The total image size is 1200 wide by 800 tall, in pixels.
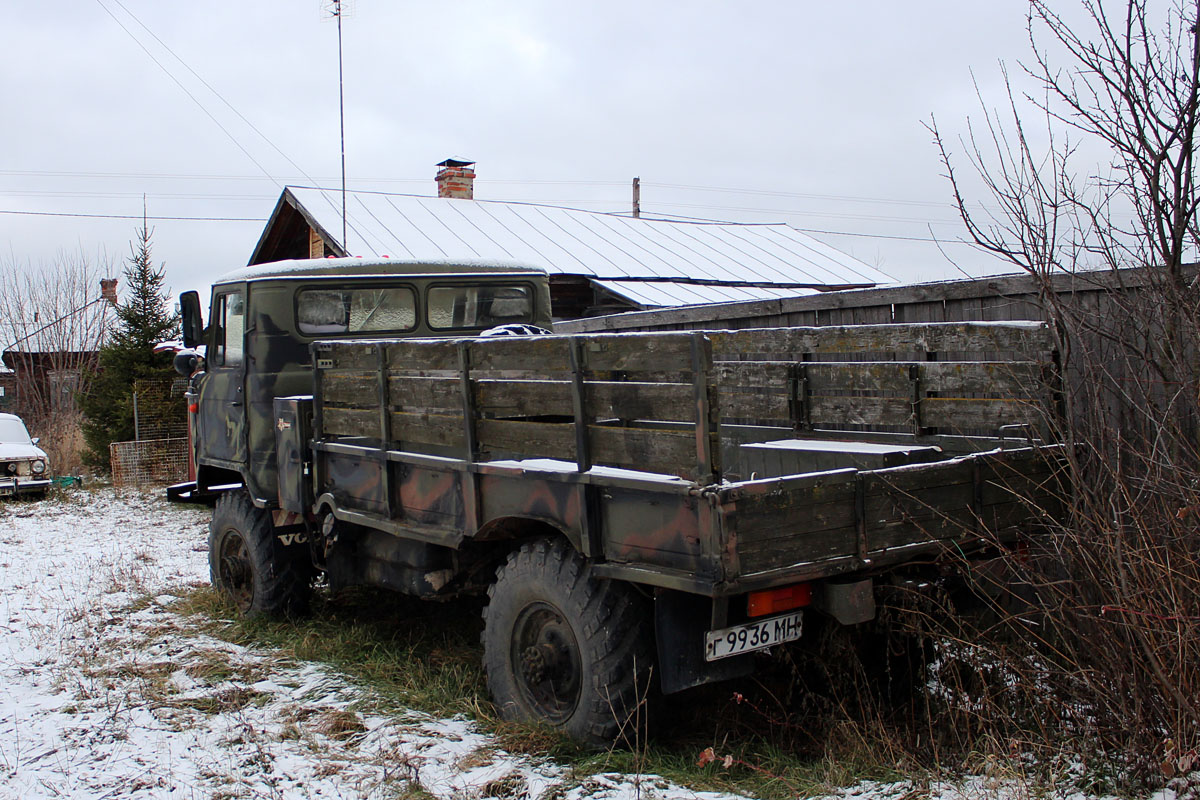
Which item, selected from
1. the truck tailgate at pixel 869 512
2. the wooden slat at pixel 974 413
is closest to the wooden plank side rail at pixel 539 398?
the truck tailgate at pixel 869 512

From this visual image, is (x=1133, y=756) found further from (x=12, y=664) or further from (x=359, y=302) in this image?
(x=12, y=664)

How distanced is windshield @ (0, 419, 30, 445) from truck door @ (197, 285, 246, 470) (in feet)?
29.8

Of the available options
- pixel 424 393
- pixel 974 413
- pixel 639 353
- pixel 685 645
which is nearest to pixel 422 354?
pixel 424 393

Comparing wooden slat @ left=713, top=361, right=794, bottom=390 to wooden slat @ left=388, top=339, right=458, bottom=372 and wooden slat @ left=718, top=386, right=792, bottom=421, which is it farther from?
wooden slat @ left=388, top=339, right=458, bottom=372

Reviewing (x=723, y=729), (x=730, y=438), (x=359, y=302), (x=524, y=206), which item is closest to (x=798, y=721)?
(x=723, y=729)

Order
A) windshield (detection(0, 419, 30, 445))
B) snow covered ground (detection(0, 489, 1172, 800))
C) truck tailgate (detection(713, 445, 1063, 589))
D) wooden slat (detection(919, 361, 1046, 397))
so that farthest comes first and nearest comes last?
1. windshield (detection(0, 419, 30, 445))
2. wooden slat (detection(919, 361, 1046, 397))
3. snow covered ground (detection(0, 489, 1172, 800))
4. truck tailgate (detection(713, 445, 1063, 589))

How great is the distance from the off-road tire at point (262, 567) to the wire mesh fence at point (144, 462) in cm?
910

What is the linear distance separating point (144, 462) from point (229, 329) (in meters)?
9.38

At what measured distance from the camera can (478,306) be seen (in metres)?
6.61

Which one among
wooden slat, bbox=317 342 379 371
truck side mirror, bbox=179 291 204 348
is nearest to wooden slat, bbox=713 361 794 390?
wooden slat, bbox=317 342 379 371

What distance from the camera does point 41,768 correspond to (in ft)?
13.1

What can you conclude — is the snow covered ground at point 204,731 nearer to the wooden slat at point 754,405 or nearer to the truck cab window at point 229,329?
the truck cab window at point 229,329

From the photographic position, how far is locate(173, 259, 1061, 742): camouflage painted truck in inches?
134

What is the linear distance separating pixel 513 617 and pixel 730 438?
186 cm
